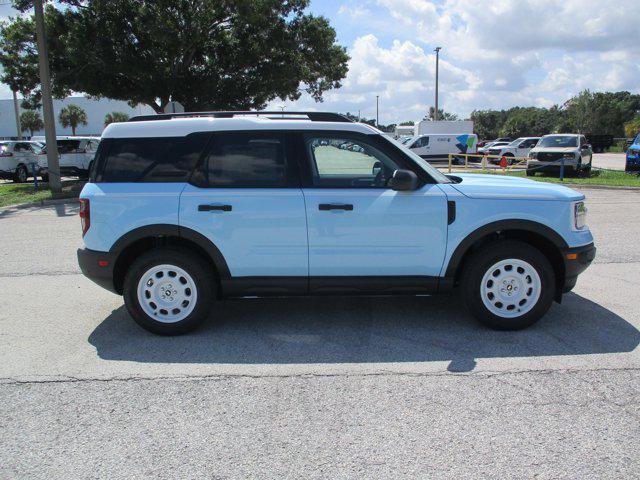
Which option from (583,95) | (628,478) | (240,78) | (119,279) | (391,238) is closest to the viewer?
(628,478)

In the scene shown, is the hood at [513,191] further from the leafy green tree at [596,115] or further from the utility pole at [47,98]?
the leafy green tree at [596,115]

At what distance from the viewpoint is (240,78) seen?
2241cm

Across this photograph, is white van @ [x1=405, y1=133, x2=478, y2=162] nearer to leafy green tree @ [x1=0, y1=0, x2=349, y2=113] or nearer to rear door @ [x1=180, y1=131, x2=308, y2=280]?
leafy green tree @ [x1=0, y1=0, x2=349, y2=113]

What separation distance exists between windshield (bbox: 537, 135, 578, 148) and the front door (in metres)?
20.2

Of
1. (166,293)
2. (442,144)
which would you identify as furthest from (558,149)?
(166,293)

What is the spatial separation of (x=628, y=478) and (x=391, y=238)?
2464mm

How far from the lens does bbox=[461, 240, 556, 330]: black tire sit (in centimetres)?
469

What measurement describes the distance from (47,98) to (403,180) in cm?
1594

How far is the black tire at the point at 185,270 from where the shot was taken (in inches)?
185

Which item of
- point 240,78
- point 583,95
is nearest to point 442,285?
point 240,78

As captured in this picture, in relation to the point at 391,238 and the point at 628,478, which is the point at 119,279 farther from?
the point at 628,478

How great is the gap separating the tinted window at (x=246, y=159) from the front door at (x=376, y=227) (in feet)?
0.81

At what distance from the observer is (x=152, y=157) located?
479 centimetres

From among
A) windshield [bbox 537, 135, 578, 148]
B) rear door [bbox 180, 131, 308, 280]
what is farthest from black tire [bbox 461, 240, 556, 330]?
windshield [bbox 537, 135, 578, 148]
